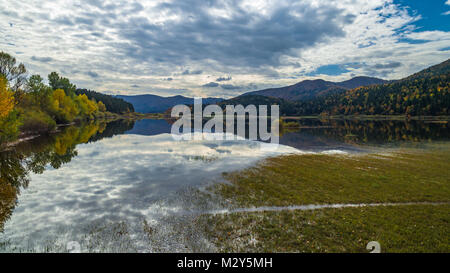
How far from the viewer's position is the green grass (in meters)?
12.4

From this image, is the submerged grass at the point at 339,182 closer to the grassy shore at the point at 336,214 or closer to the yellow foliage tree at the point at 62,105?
the grassy shore at the point at 336,214

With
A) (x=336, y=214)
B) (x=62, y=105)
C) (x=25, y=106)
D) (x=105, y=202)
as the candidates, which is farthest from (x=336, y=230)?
(x=62, y=105)

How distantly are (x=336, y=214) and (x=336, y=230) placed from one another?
2614 mm

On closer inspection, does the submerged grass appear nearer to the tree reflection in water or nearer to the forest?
the tree reflection in water

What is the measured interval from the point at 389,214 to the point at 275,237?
924cm

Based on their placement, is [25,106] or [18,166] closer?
[18,166]

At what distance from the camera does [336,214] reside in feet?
53.9

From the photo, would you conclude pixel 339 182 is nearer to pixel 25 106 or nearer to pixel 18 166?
pixel 18 166

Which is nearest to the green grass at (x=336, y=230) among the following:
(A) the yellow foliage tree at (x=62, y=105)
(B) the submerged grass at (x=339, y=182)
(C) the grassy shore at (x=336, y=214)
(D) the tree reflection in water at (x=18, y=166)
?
(C) the grassy shore at (x=336, y=214)

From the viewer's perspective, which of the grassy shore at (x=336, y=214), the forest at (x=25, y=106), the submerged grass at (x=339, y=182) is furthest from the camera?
the forest at (x=25, y=106)

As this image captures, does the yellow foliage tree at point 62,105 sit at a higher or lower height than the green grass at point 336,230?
higher

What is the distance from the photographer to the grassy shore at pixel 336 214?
12.7 metres

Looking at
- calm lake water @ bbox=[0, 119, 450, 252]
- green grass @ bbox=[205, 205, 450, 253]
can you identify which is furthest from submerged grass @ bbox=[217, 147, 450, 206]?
calm lake water @ bbox=[0, 119, 450, 252]

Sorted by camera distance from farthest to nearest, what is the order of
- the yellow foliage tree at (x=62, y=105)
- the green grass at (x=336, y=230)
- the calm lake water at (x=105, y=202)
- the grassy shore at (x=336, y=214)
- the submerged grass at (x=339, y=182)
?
the yellow foliage tree at (x=62, y=105), the submerged grass at (x=339, y=182), the calm lake water at (x=105, y=202), the grassy shore at (x=336, y=214), the green grass at (x=336, y=230)
